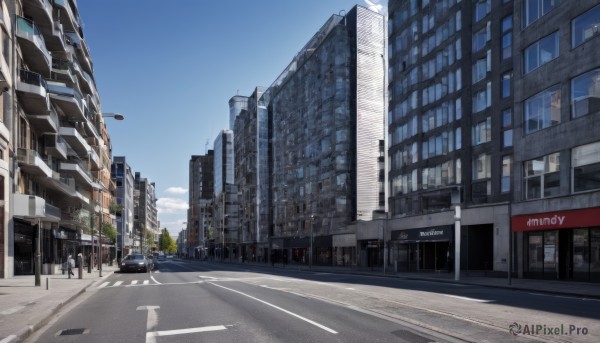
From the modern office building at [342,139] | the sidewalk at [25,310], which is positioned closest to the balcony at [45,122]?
the sidewalk at [25,310]

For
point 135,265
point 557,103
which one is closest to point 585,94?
point 557,103

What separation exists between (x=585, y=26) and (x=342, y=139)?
38943mm

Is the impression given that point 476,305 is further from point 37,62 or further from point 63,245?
point 63,245

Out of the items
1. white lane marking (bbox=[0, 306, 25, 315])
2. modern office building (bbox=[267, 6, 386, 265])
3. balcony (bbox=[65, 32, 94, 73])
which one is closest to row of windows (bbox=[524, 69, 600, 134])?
modern office building (bbox=[267, 6, 386, 265])

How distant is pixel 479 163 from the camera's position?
141 feet

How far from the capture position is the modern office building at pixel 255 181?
319ft

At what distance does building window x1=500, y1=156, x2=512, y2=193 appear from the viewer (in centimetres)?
3959

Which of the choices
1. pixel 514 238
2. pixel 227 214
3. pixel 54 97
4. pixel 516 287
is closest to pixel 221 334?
pixel 516 287

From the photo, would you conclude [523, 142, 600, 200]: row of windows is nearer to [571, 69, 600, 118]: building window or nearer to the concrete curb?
[571, 69, 600, 118]: building window

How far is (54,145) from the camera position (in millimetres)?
42969

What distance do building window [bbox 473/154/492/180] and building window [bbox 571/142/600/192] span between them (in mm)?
11783

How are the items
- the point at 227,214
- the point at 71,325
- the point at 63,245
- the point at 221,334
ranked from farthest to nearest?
the point at 227,214 < the point at 63,245 < the point at 71,325 < the point at 221,334

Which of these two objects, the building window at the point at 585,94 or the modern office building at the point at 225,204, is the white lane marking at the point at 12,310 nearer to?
the building window at the point at 585,94

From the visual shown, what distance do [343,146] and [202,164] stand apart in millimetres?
128237
